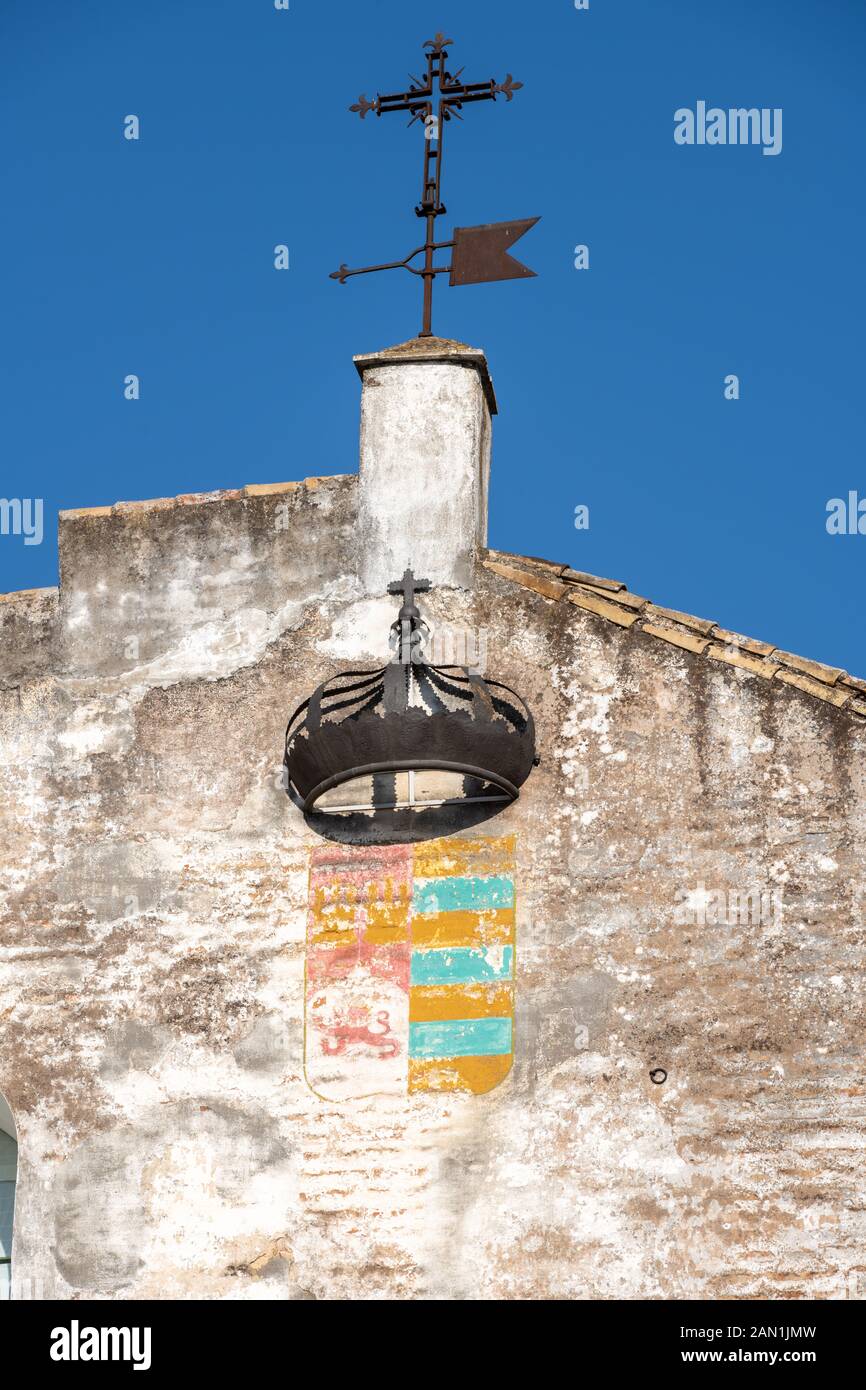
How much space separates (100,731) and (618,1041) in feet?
11.9

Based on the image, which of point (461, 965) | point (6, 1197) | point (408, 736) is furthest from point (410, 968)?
point (6, 1197)

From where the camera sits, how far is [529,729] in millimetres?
13898

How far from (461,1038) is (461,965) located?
402mm

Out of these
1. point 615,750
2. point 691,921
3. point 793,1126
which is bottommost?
point 793,1126

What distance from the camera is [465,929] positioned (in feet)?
45.1

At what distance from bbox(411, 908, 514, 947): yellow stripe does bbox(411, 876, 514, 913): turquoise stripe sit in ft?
0.12

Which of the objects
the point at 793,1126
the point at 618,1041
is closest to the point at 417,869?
the point at 618,1041

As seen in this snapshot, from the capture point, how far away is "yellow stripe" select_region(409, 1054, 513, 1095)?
13.5 meters

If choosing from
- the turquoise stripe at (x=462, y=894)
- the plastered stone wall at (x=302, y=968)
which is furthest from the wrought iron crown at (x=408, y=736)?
the turquoise stripe at (x=462, y=894)

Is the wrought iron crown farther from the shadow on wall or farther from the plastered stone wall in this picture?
the shadow on wall

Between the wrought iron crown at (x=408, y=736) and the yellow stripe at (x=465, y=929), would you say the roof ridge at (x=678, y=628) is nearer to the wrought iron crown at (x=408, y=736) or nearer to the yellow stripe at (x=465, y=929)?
the wrought iron crown at (x=408, y=736)

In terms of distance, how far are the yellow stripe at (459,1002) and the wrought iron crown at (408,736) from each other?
1051mm

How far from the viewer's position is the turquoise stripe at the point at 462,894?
1377 cm

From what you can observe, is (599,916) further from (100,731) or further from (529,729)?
(100,731)
